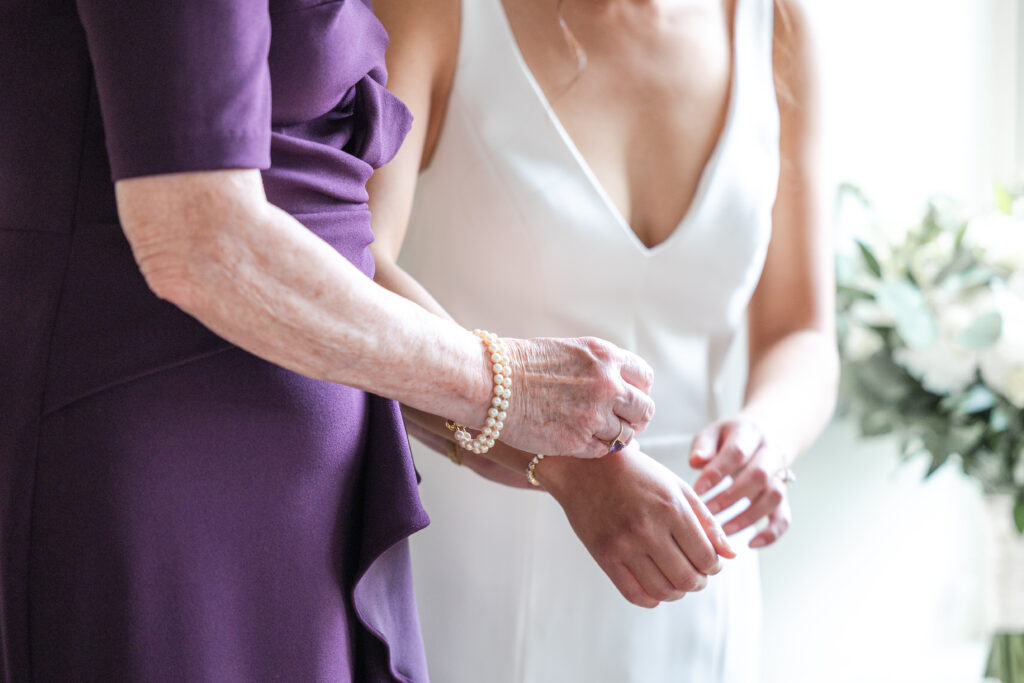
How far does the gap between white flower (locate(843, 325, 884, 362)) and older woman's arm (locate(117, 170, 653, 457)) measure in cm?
128

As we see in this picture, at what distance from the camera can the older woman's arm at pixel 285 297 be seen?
60 centimetres

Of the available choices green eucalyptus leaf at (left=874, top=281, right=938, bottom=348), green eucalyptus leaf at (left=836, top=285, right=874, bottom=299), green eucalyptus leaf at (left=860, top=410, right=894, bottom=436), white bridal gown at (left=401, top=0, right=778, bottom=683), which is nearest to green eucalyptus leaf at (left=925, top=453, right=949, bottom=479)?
green eucalyptus leaf at (left=860, top=410, right=894, bottom=436)

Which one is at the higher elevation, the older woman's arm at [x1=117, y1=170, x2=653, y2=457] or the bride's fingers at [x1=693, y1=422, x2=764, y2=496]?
the older woman's arm at [x1=117, y1=170, x2=653, y2=457]

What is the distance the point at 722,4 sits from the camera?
1.34 m

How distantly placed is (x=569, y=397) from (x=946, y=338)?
3.90ft

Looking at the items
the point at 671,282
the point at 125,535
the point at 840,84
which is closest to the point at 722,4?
the point at 671,282

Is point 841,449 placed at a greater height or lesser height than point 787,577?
greater

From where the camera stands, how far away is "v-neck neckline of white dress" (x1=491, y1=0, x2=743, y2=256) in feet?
3.84

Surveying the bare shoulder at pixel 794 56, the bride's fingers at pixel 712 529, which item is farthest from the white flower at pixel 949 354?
the bride's fingers at pixel 712 529

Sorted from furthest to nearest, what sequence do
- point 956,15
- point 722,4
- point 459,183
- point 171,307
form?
point 956,15
point 722,4
point 459,183
point 171,307

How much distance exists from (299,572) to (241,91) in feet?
1.26

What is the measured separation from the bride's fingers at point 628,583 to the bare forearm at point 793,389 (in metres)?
0.34

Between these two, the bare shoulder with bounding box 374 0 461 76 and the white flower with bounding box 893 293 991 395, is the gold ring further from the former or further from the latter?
the white flower with bounding box 893 293 991 395

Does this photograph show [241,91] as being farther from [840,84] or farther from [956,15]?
[956,15]
